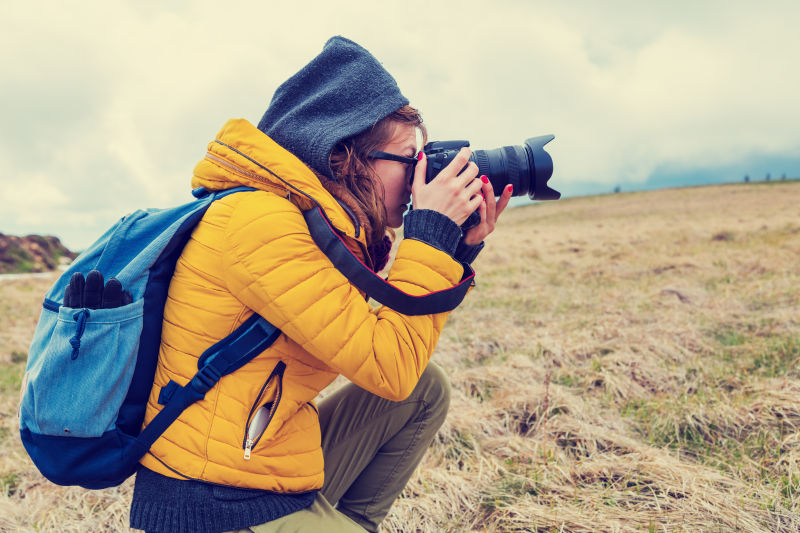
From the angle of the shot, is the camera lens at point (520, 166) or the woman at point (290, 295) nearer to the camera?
the woman at point (290, 295)

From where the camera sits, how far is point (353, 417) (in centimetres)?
197

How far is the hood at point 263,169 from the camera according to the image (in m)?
1.37

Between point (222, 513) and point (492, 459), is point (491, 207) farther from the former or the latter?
point (492, 459)

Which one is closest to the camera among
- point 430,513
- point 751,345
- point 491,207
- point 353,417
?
point 491,207

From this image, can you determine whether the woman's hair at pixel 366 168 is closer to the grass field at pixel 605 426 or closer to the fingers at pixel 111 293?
the fingers at pixel 111 293

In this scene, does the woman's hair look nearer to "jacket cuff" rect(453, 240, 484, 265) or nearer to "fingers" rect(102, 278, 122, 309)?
"jacket cuff" rect(453, 240, 484, 265)

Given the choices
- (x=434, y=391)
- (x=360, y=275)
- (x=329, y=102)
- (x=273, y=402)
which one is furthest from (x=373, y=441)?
(x=329, y=102)

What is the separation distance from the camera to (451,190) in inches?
61.6

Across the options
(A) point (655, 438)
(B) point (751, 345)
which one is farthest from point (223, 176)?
(B) point (751, 345)

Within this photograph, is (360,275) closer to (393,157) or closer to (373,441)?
(393,157)

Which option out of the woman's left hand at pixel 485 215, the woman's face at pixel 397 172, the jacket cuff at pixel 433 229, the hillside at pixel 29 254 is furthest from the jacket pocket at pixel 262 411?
the hillside at pixel 29 254

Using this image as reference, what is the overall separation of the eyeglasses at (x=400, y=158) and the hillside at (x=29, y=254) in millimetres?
18725

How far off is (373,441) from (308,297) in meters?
0.94

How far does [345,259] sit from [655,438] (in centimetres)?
223
